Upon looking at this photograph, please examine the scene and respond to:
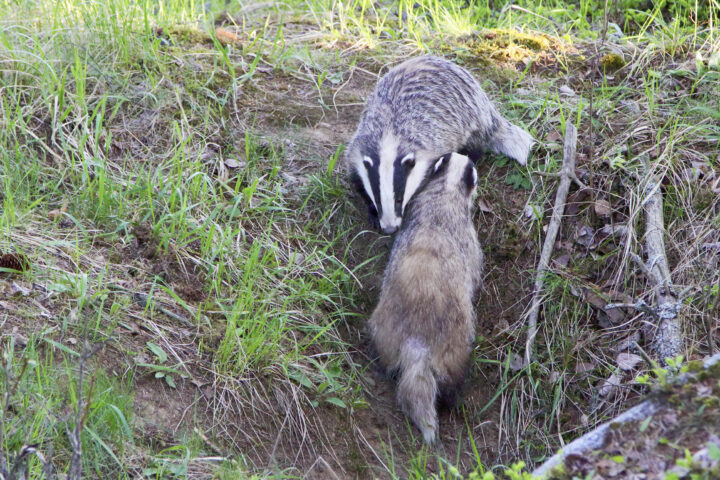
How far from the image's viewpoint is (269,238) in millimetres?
3723

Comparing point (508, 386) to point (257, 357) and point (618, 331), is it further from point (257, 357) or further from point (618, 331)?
point (257, 357)

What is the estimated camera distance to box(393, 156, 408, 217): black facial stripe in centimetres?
389

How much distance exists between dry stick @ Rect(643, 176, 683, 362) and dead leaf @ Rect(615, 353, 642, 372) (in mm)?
105

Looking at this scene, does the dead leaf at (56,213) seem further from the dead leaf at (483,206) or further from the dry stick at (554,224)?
the dry stick at (554,224)

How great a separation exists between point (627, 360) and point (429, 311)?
941 mm

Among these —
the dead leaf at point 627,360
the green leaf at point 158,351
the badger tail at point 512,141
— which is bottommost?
the dead leaf at point 627,360

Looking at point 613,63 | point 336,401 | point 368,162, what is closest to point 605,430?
point 336,401

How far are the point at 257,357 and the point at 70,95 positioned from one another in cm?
185

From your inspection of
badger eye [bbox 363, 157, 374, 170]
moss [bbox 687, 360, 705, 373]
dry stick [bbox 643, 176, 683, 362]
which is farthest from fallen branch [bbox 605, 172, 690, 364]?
badger eye [bbox 363, 157, 374, 170]

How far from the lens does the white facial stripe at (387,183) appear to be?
3.80 meters

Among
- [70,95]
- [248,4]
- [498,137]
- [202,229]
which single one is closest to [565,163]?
[498,137]

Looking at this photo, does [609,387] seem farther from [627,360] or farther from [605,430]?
[605,430]

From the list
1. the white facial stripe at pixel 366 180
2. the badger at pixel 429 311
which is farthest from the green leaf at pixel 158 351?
the white facial stripe at pixel 366 180

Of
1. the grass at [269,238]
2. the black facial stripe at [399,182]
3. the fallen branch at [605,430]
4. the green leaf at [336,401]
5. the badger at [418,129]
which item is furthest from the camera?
the badger at [418,129]
